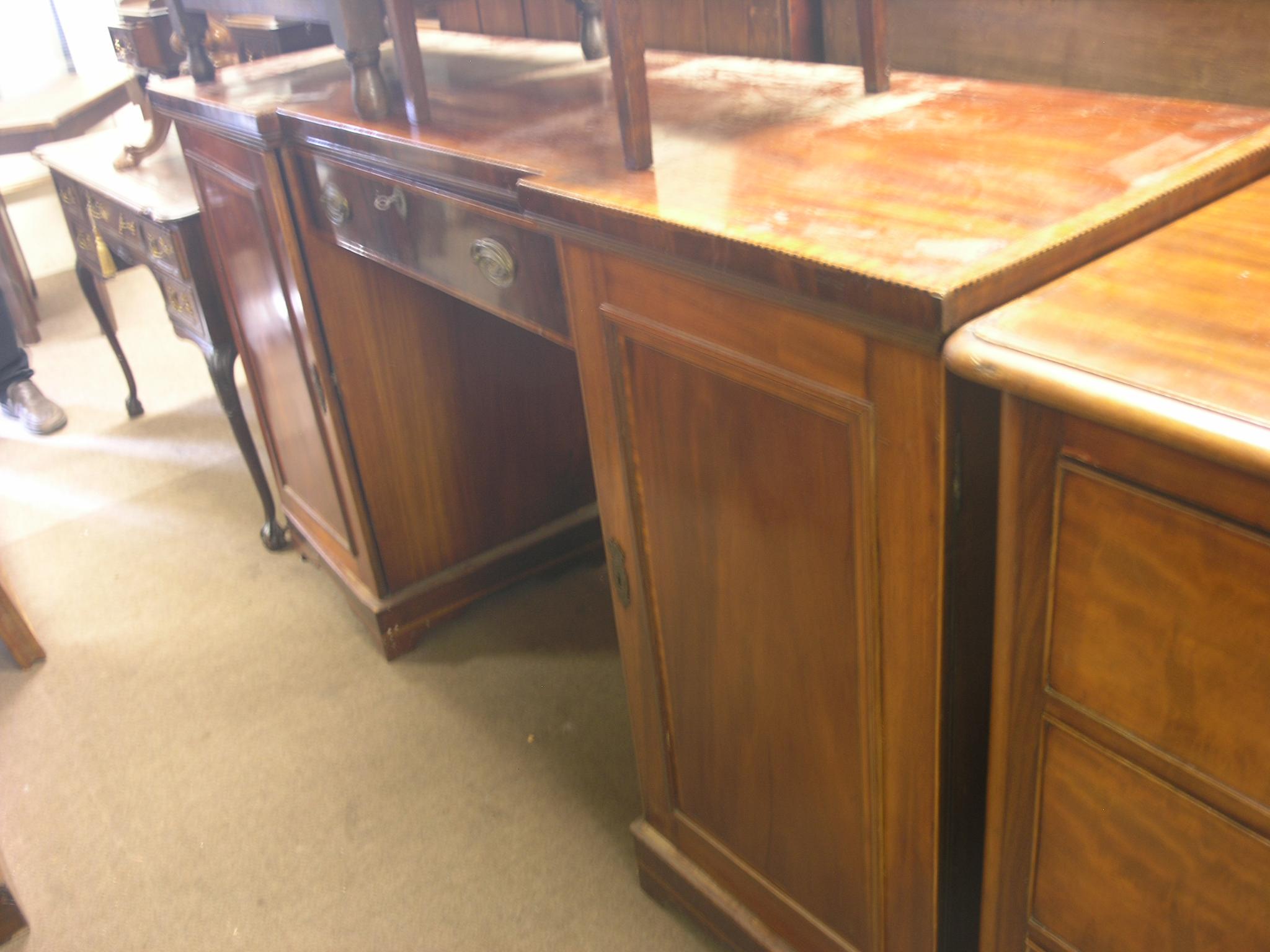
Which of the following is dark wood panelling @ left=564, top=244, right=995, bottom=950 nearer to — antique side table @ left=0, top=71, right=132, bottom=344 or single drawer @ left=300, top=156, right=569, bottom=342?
single drawer @ left=300, top=156, right=569, bottom=342

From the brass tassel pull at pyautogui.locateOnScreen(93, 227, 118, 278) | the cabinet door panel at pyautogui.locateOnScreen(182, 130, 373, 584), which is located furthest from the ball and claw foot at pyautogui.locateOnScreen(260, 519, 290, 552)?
the brass tassel pull at pyautogui.locateOnScreen(93, 227, 118, 278)

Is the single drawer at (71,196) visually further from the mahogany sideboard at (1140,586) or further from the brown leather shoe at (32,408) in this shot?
the mahogany sideboard at (1140,586)

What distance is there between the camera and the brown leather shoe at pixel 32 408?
3.26 meters

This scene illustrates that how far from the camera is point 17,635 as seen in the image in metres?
2.19

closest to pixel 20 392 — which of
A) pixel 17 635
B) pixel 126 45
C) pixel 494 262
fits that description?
pixel 126 45

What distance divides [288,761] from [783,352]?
140 cm

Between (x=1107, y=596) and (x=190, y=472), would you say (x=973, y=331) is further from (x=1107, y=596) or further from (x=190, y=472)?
(x=190, y=472)

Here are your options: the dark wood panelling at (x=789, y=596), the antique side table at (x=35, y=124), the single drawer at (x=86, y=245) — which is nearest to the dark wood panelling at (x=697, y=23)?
the dark wood panelling at (x=789, y=596)

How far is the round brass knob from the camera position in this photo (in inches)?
50.4

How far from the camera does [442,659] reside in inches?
83.8

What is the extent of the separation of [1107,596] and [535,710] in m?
1.38

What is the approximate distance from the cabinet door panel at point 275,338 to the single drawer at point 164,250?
0.15 m

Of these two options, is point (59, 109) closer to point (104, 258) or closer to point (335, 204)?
point (104, 258)

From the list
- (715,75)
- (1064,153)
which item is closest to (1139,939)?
(1064,153)
